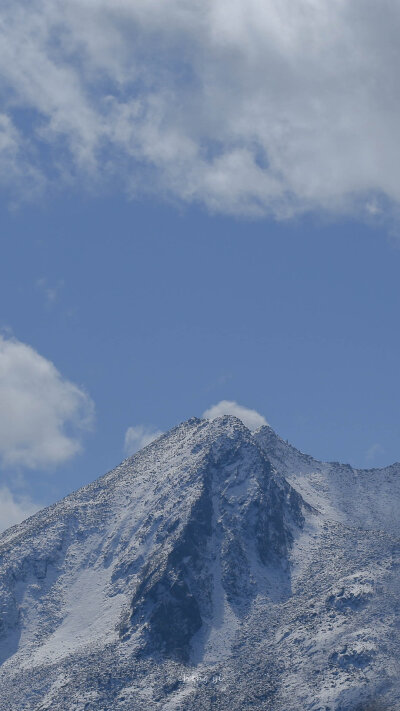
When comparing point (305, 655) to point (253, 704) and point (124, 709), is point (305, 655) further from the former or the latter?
point (124, 709)

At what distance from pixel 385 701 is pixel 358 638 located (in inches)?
670

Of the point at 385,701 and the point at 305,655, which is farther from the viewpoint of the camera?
the point at 305,655

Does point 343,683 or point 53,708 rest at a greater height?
point 53,708

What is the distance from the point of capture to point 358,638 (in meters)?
199

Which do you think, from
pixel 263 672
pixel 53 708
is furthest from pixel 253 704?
pixel 53 708

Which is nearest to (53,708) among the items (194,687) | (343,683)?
(194,687)

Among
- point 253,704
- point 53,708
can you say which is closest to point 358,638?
point 253,704

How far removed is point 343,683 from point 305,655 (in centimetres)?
1277

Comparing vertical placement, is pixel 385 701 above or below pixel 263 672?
below

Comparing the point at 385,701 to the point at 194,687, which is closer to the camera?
the point at 385,701

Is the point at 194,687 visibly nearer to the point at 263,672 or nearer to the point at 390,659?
the point at 263,672

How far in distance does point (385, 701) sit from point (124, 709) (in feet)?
154

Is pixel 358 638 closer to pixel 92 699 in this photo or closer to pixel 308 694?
pixel 308 694

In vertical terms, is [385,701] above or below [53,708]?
below
